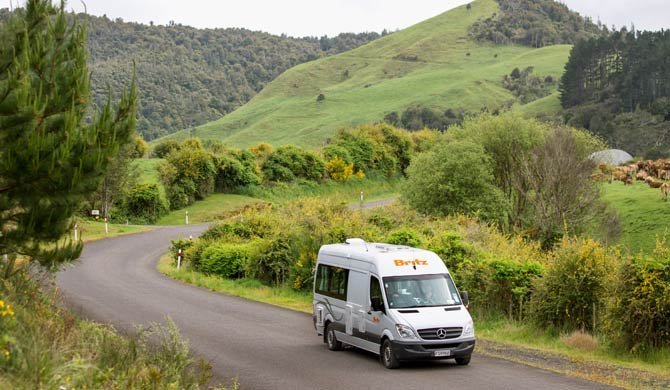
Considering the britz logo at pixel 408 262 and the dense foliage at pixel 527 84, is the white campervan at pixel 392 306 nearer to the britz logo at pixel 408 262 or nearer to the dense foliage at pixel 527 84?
the britz logo at pixel 408 262

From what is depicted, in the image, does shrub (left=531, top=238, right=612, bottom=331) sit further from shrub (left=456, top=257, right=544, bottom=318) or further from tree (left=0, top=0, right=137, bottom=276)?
tree (left=0, top=0, right=137, bottom=276)

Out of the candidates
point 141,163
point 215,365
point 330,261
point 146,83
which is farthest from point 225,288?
point 146,83

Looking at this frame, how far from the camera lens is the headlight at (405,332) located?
16859mm

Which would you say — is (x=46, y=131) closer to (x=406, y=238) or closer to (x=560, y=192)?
(x=406, y=238)

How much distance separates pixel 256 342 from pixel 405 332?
17.3 feet

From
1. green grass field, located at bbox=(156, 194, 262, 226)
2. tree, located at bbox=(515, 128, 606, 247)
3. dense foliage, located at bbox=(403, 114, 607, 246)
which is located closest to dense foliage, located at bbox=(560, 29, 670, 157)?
dense foliage, located at bbox=(403, 114, 607, 246)

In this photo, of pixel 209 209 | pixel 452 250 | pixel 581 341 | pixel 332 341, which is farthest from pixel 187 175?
pixel 581 341

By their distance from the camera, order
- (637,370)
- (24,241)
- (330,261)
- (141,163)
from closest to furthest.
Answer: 1. (24,241)
2. (637,370)
3. (330,261)
4. (141,163)

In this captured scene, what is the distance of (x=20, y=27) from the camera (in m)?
15.7

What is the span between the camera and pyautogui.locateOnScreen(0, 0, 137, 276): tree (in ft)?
43.6

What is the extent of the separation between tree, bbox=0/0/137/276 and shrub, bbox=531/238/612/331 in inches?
469

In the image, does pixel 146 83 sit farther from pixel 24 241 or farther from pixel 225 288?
pixel 24 241

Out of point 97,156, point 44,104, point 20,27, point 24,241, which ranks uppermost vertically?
point 20,27

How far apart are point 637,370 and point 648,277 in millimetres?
2491
